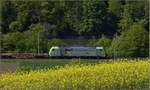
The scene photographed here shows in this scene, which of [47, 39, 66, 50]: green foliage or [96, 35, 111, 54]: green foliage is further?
[47, 39, 66, 50]: green foliage

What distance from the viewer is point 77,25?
31.1m

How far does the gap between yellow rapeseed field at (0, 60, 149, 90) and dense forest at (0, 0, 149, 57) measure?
62.9 ft

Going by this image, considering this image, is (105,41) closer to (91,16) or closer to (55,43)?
(91,16)

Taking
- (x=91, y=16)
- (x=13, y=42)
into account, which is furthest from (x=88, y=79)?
(x=13, y=42)

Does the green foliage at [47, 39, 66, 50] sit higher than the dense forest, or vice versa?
the dense forest

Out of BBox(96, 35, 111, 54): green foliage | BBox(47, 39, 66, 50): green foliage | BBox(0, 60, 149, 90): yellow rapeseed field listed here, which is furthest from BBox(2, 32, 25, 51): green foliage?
BBox(0, 60, 149, 90): yellow rapeseed field

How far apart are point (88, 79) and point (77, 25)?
22.7 meters

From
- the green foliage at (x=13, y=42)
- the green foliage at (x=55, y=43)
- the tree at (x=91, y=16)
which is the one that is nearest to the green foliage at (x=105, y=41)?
the tree at (x=91, y=16)

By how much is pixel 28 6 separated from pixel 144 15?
774 centimetres

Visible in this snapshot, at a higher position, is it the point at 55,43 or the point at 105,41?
the point at 105,41

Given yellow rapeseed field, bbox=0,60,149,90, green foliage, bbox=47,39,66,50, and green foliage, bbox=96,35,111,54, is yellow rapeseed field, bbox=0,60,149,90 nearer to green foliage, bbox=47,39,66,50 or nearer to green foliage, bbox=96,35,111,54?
green foliage, bbox=96,35,111,54

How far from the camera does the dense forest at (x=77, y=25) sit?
99.2 feet

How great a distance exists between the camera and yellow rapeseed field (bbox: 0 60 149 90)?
8.26 meters

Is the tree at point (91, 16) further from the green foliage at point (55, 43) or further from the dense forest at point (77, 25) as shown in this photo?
the green foliage at point (55, 43)
